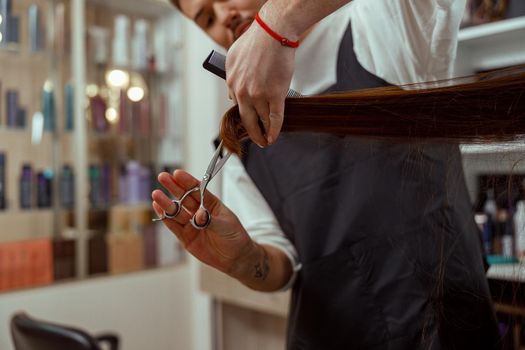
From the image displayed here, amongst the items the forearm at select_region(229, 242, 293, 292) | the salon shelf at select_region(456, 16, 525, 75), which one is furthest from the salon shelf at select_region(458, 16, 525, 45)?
the forearm at select_region(229, 242, 293, 292)

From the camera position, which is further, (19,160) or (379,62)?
Answer: (19,160)

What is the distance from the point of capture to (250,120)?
541mm

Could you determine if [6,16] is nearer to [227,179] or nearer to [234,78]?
[227,179]

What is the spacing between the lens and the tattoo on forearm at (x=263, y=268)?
0.87m

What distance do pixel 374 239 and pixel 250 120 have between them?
31cm

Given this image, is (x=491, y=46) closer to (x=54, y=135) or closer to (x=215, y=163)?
(x=215, y=163)

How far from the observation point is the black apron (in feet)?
2.09

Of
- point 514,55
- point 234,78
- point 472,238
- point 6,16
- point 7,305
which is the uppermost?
point 6,16

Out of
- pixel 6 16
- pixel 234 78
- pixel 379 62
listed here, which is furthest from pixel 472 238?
pixel 6 16

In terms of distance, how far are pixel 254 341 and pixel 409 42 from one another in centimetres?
162

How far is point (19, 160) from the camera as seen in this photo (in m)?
2.32

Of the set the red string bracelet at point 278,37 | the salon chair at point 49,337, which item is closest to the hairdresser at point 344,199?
the red string bracelet at point 278,37

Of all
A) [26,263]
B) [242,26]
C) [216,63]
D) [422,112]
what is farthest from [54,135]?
[422,112]

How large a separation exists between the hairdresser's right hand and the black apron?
0.13 metres
